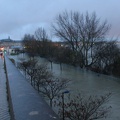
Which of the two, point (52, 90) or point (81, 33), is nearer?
point (52, 90)

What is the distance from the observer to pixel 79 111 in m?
7.57

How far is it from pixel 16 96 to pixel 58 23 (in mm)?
38679

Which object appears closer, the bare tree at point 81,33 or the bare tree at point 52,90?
the bare tree at point 52,90

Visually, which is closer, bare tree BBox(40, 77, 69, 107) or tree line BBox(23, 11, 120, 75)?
bare tree BBox(40, 77, 69, 107)

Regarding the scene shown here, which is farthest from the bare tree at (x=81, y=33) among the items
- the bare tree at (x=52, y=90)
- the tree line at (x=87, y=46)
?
the bare tree at (x=52, y=90)

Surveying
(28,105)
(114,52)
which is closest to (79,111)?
(28,105)

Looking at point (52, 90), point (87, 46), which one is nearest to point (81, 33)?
point (87, 46)

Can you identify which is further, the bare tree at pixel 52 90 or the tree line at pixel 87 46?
the tree line at pixel 87 46

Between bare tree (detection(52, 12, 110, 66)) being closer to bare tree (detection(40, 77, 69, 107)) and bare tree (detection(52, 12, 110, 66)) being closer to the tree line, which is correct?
the tree line

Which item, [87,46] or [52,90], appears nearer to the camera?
[52,90]

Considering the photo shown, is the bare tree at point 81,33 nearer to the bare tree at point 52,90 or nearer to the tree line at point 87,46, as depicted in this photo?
the tree line at point 87,46

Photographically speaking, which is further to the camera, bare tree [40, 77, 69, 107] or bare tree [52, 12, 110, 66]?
bare tree [52, 12, 110, 66]

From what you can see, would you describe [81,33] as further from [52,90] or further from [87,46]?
[52,90]

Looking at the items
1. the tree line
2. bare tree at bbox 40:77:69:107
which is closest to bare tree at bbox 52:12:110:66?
the tree line
